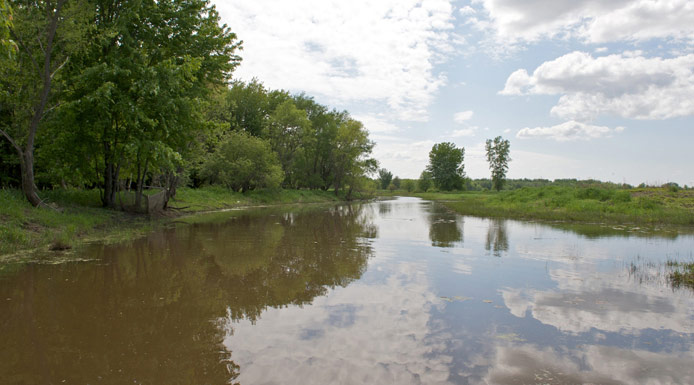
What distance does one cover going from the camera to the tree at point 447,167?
97.0 metres

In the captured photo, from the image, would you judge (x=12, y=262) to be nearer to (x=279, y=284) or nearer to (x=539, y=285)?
(x=279, y=284)

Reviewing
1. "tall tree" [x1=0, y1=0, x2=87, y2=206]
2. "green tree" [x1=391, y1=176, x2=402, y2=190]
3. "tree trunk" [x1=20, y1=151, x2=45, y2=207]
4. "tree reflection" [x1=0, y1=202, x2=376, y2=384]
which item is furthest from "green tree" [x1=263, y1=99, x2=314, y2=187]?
"green tree" [x1=391, y1=176, x2=402, y2=190]

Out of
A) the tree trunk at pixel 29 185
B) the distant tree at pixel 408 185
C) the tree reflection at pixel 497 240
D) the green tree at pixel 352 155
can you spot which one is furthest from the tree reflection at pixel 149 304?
the distant tree at pixel 408 185

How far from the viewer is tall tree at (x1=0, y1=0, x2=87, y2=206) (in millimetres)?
13156

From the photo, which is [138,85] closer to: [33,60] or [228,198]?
[33,60]

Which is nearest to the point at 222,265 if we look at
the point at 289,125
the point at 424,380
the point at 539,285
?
the point at 424,380

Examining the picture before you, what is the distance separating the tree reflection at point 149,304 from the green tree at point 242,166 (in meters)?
25.7

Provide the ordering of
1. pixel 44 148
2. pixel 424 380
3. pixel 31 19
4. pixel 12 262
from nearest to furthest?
pixel 424 380 < pixel 12 262 < pixel 31 19 < pixel 44 148

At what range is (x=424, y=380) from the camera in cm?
409

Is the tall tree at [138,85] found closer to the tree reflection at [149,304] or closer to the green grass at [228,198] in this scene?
the tree reflection at [149,304]

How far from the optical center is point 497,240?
14555 mm

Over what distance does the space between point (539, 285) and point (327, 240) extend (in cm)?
761

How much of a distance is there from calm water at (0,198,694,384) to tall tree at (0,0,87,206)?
6.22m

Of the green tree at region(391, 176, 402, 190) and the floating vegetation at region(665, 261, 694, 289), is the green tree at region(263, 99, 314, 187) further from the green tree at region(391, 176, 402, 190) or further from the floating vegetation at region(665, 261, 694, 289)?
the green tree at region(391, 176, 402, 190)
